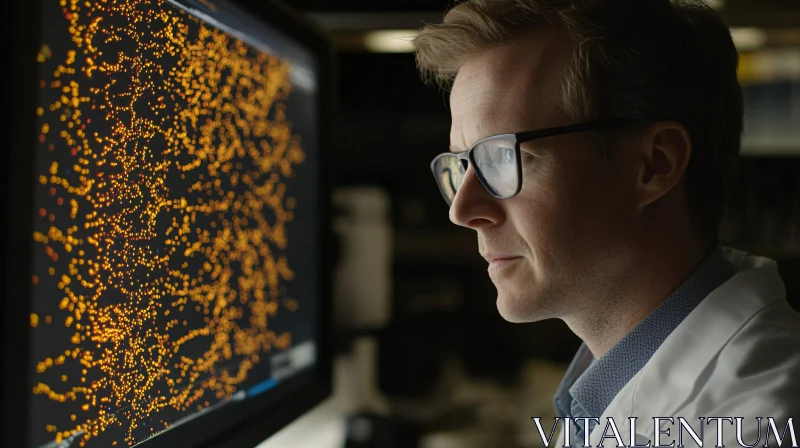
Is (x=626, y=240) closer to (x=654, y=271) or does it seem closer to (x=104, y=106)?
(x=654, y=271)

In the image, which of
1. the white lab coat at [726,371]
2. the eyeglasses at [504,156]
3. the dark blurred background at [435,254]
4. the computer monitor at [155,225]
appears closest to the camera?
the computer monitor at [155,225]

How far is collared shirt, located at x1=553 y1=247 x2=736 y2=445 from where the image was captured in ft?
2.51

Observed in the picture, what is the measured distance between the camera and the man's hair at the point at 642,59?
0.76 meters

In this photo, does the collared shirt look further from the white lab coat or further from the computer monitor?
the computer monitor

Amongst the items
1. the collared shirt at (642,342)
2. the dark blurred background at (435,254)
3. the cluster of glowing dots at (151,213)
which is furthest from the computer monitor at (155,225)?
the dark blurred background at (435,254)

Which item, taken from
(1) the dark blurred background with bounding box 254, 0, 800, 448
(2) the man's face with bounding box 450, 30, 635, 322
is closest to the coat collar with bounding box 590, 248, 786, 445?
(2) the man's face with bounding box 450, 30, 635, 322

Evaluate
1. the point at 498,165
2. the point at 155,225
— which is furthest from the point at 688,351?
the point at 155,225

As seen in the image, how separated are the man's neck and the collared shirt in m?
0.01

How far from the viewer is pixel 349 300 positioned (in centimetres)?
156

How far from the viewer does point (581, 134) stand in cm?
76

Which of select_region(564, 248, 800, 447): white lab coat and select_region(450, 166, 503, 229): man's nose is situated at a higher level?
select_region(450, 166, 503, 229): man's nose

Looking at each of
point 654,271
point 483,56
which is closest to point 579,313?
point 654,271

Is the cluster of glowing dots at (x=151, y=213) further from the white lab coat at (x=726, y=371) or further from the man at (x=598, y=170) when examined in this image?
the white lab coat at (x=726, y=371)

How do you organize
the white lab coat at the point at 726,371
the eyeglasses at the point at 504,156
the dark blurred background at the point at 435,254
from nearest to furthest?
the white lab coat at the point at 726,371, the eyeglasses at the point at 504,156, the dark blurred background at the point at 435,254
